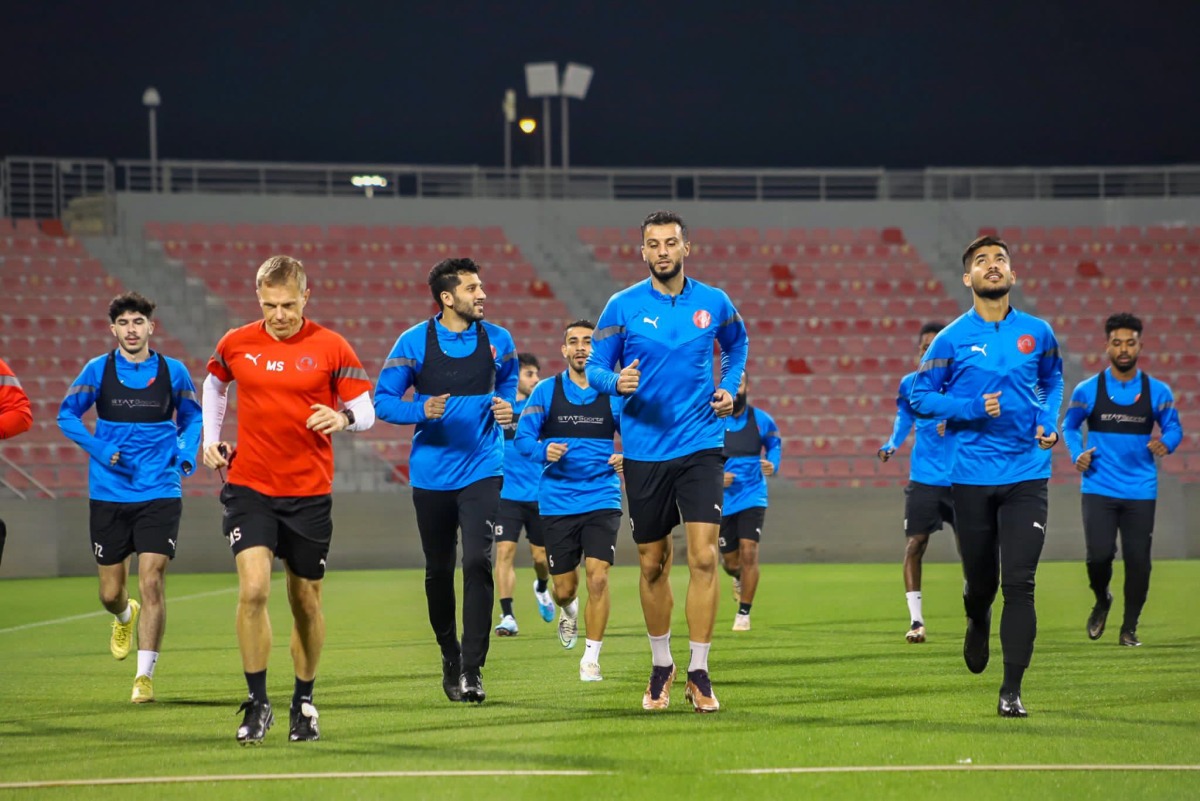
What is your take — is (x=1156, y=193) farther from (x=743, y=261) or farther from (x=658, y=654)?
(x=658, y=654)

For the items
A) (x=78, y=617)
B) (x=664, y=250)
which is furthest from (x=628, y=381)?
(x=78, y=617)

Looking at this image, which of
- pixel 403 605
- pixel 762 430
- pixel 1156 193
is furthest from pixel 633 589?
pixel 1156 193

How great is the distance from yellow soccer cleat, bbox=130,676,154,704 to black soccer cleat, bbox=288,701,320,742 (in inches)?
76.7

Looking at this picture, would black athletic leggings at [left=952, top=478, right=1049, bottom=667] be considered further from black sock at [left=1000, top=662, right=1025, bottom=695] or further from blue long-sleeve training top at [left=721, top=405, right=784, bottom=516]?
blue long-sleeve training top at [left=721, top=405, right=784, bottom=516]

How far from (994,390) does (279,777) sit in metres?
3.97

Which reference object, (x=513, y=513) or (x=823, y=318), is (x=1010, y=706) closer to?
(x=513, y=513)

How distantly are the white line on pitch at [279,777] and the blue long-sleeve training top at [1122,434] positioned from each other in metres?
6.50

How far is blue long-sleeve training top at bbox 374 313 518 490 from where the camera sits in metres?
8.39

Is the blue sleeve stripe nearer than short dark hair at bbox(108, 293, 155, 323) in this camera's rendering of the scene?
Yes

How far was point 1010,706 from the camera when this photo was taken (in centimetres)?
733

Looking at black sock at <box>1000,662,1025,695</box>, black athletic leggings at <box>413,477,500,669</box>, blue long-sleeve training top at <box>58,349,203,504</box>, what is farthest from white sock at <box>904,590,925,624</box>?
blue long-sleeve training top at <box>58,349,203,504</box>

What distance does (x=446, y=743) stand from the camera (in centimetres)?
675

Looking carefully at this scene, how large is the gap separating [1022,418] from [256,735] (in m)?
3.95

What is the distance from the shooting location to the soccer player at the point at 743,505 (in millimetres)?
13000
